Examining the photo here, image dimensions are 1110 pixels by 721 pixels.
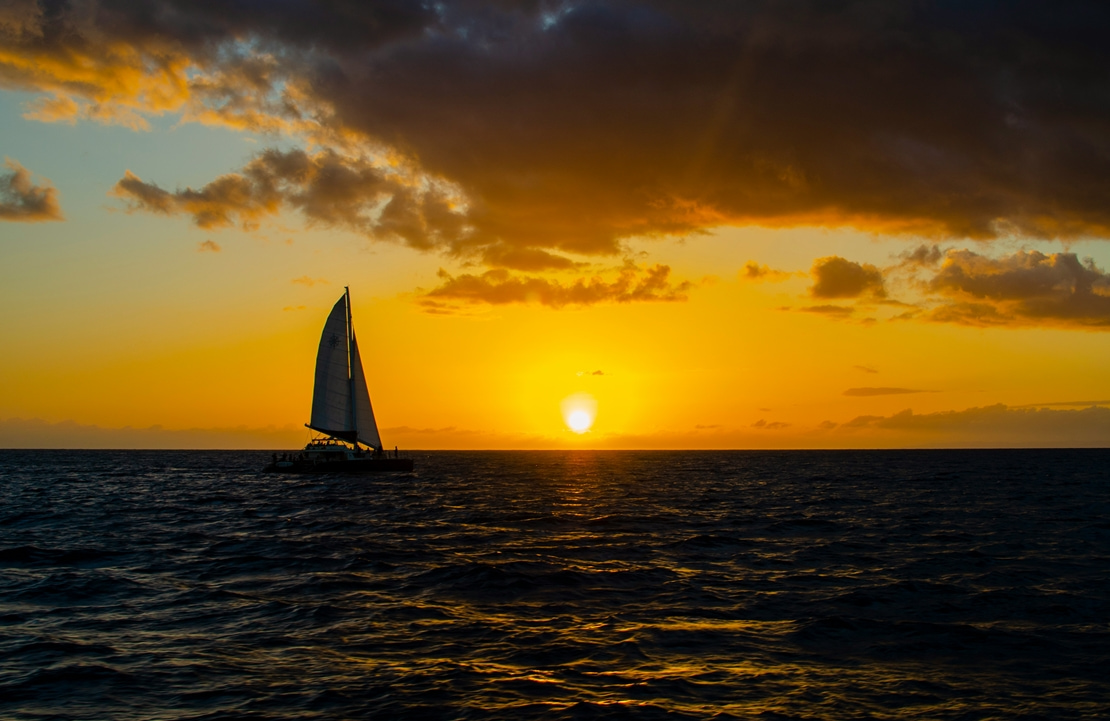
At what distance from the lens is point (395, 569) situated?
95.3ft

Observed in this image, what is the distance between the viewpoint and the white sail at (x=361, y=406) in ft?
312

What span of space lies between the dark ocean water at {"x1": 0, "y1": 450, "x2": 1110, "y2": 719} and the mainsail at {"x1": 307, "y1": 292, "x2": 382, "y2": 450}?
163 ft

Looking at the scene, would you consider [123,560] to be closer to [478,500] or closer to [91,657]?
[91,657]

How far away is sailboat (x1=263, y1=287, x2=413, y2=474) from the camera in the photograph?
93.0 m

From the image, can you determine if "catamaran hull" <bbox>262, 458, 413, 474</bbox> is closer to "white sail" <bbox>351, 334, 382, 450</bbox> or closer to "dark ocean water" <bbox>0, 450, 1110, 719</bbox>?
"white sail" <bbox>351, 334, 382, 450</bbox>

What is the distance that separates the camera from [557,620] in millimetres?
21250

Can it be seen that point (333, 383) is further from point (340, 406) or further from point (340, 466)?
point (340, 466)

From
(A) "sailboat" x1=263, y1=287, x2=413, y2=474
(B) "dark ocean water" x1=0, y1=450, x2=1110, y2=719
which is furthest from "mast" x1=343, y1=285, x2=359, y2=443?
(B) "dark ocean water" x1=0, y1=450, x2=1110, y2=719

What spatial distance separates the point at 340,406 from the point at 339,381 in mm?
3134

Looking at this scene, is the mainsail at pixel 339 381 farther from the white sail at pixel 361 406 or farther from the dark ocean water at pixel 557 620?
the dark ocean water at pixel 557 620

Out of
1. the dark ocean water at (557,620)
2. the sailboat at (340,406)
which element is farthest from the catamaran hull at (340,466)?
the dark ocean water at (557,620)

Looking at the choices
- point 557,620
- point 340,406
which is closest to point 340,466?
point 340,406

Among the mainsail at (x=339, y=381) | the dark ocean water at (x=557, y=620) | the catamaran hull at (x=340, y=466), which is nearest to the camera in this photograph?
the dark ocean water at (x=557, y=620)

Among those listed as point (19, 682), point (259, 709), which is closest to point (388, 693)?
point (259, 709)
